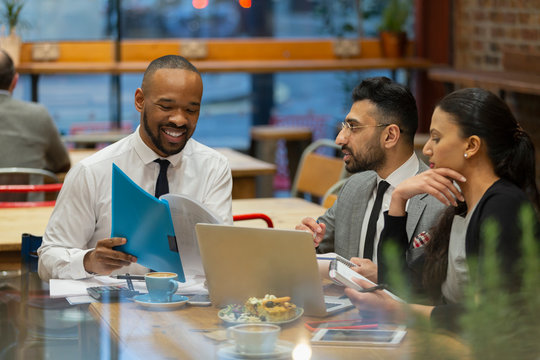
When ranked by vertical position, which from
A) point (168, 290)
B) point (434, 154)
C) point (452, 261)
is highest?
point (434, 154)

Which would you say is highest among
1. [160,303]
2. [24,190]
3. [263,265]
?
[263,265]

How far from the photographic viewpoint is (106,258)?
1858 millimetres

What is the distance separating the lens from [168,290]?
1.77 meters

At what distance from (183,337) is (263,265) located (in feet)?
1.27

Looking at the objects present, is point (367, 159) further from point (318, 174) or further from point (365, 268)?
point (318, 174)

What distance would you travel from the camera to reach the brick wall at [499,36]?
553 cm

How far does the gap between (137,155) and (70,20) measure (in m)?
4.92

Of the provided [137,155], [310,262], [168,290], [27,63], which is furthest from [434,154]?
[27,63]

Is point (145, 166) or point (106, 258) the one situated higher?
point (145, 166)

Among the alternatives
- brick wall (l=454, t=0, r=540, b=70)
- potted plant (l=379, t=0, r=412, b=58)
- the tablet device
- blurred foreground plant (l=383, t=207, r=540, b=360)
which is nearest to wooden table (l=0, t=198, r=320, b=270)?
the tablet device

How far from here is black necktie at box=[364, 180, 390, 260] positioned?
7.27 ft

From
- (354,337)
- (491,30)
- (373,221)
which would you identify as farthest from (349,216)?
(491,30)

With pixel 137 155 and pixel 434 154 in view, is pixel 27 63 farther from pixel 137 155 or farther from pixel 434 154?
pixel 434 154

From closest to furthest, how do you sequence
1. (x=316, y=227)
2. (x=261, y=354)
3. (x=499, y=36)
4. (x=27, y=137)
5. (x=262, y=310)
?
(x=261, y=354) < (x=262, y=310) < (x=316, y=227) < (x=27, y=137) < (x=499, y=36)
